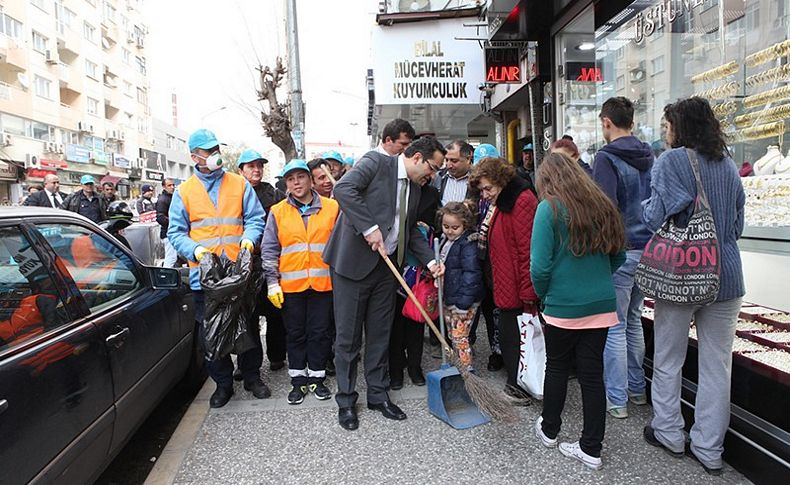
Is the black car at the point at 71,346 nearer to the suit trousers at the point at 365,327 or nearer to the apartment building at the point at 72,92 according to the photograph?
the suit trousers at the point at 365,327

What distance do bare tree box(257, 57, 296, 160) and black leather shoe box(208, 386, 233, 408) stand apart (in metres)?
8.83

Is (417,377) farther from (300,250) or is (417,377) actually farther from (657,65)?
(657,65)

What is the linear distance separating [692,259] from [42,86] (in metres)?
36.4

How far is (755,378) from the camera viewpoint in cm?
271

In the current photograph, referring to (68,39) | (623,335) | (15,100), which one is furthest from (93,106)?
(623,335)

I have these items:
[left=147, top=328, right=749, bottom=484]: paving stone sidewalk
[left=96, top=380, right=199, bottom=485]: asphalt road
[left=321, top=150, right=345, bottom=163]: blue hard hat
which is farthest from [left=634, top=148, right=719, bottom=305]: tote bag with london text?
[left=321, top=150, right=345, bottom=163]: blue hard hat

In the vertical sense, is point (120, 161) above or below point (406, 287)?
above

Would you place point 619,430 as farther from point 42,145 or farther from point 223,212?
point 42,145

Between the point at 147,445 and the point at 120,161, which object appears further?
the point at 120,161

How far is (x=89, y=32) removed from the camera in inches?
1420

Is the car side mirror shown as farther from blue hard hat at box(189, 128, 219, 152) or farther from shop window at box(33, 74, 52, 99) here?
shop window at box(33, 74, 52, 99)

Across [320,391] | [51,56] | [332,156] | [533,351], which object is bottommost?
[320,391]

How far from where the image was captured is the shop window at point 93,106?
35500mm

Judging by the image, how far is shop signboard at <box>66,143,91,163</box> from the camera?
3175 cm
